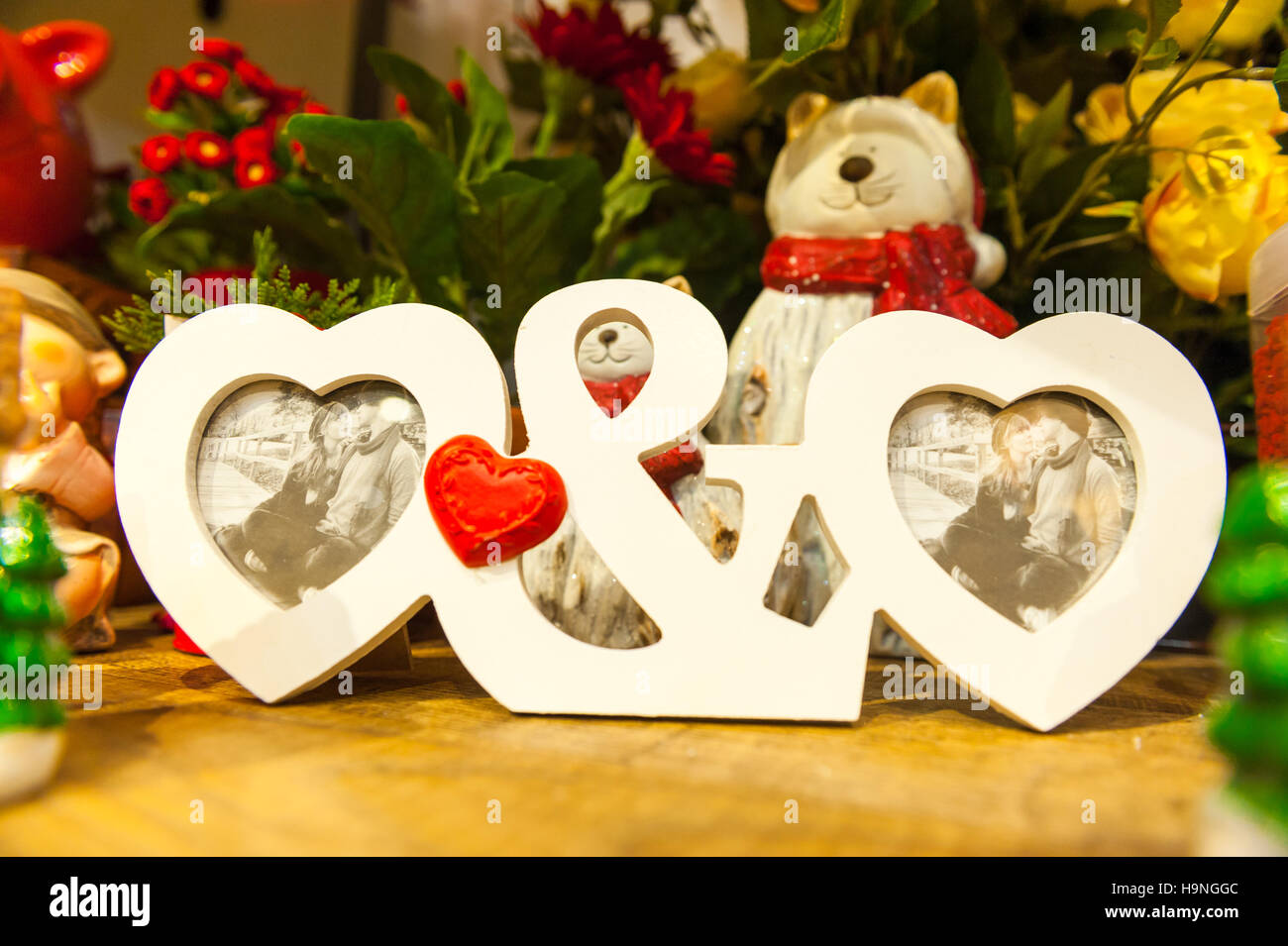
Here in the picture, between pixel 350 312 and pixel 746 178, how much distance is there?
22.6 inches

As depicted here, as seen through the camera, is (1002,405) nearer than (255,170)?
Yes

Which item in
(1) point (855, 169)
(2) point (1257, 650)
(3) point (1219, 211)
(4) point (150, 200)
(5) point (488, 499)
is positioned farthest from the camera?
(4) point (150, 200)

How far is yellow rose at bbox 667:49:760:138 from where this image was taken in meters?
1.02

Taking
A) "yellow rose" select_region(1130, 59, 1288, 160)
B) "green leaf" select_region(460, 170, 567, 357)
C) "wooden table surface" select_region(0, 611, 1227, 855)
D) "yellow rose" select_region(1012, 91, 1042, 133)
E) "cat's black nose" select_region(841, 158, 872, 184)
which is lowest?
"wooden table surface" select_region(0, 611, 1227, 855)

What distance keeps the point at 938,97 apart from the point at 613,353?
45 cm

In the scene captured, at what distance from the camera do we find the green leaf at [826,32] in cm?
79

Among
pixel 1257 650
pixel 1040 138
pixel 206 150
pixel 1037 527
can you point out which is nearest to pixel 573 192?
pixel 206 150

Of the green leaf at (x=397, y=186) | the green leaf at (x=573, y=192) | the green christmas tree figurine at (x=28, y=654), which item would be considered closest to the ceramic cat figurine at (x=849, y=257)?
the green leaf at (x=573, y=192)

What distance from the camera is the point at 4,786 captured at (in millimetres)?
461

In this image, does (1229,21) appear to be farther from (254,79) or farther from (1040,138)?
(254,79)

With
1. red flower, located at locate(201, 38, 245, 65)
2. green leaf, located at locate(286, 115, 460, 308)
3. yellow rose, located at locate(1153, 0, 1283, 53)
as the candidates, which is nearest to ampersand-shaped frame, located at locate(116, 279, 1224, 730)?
green leaf, located at locate(286, 115, 460, 308)

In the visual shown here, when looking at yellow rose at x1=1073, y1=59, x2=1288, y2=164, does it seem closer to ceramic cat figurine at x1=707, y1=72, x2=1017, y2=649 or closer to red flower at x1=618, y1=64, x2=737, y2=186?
ceramic cat figurine at x1=707, y1=72, x2=1017, y2=649

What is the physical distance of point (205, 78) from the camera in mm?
1021

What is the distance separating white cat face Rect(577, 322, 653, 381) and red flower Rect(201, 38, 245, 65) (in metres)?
0.64
